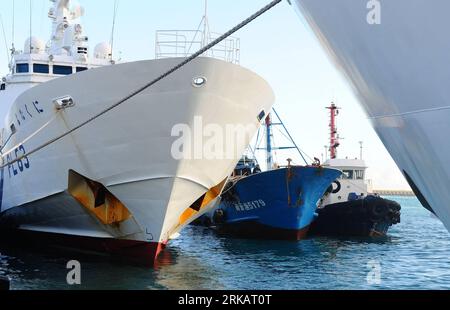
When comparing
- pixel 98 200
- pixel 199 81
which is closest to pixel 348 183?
pixel 98 200

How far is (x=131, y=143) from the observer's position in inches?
437

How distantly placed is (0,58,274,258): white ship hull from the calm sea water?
3.09 feet

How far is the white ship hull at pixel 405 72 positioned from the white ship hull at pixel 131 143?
18.6 feet

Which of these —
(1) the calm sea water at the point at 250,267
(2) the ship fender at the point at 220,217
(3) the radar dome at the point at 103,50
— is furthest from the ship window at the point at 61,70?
(2) the ship fender at the point at 220,217

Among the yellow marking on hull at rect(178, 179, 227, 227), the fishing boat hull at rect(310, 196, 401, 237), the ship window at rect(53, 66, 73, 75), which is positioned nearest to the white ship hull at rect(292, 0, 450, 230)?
the yellow marking on hull at rect(178, 179, 227, 227)

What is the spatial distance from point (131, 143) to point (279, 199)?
985 centimetres

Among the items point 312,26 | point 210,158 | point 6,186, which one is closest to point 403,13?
point 312,26

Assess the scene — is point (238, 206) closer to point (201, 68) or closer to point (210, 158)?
point (210, 158)

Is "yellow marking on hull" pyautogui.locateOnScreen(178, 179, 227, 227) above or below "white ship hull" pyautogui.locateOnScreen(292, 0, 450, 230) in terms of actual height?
below

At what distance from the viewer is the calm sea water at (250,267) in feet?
36.4

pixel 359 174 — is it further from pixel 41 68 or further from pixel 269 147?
pixel 41 68

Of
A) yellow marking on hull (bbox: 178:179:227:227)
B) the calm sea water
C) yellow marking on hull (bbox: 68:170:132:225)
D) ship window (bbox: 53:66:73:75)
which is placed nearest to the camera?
the calm sea water

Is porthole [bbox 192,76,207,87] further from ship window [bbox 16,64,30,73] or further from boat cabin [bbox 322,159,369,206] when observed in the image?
Result: boat cabin [bbox 322,159,369,206]

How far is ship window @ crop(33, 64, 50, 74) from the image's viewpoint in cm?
1775
